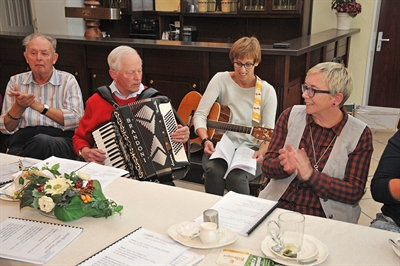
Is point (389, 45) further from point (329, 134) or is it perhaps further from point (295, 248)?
point (295, 248)

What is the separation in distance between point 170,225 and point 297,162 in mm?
638

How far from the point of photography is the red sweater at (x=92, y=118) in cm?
232

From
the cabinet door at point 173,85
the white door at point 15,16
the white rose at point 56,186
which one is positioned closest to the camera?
the white rose at point 56,186

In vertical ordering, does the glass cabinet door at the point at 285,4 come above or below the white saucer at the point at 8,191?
above

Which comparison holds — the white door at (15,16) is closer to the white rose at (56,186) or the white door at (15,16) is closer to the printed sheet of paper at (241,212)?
the white rose at (56,186)

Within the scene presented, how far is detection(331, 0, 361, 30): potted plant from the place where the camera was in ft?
15.4

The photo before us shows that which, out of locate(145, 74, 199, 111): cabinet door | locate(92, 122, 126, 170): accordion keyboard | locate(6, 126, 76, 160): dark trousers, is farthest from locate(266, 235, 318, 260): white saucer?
locate(145, 74, 199, 111): cabinet door

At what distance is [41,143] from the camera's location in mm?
2594

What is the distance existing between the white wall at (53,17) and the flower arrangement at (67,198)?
457 cm

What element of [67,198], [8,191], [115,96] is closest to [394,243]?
[67,198]

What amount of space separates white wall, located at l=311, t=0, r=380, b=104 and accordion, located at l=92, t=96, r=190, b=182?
11.7 ft

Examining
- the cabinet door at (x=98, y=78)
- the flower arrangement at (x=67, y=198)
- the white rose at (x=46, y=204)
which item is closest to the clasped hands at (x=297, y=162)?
the flower arrangement at (x=67, y=198)

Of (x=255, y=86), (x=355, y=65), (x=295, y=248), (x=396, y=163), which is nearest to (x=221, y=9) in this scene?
(x=355, y=65)

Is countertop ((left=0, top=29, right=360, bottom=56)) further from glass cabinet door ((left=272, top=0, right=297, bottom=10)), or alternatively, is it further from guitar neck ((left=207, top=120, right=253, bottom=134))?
glass cabinet door ((left=272, top=0, right=297, bottom=10))
